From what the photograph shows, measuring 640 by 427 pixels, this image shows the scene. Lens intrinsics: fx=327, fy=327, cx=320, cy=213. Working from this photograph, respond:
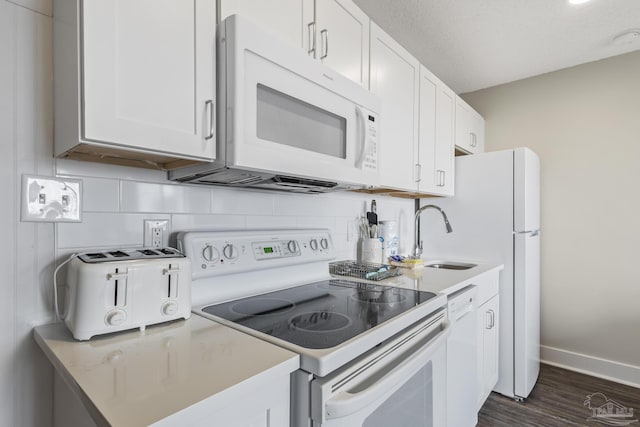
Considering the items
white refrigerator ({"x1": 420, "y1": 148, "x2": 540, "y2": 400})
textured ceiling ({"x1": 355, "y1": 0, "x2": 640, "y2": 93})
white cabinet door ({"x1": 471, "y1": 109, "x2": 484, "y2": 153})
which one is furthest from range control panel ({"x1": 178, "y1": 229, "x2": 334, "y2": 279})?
white cabinet door ({"x1": 471, "y1": 109, "x2": 484, "y2": 153})

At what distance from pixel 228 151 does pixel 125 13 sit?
386mm

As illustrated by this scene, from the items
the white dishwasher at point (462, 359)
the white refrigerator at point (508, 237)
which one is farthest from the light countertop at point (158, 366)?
the white refrigerator at point (508, 237)

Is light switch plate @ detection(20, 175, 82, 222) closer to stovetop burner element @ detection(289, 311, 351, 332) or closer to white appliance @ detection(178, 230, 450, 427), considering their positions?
white appliance @ detection(178, 230, 450, 427)

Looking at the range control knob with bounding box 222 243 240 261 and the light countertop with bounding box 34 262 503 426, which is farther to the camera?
the range control knob with bounding box 222 243 240 261

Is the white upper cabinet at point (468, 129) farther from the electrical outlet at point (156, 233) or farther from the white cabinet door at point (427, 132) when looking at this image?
the electrical outlet at point (156, 233)

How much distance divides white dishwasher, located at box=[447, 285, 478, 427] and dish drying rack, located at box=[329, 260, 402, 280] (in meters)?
0.31

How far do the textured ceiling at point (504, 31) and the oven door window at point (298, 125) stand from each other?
108 cm

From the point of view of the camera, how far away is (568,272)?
2.65 meters

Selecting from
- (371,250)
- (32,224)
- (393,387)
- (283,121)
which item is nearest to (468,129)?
(371,250)

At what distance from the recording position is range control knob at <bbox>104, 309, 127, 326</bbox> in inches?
31.2

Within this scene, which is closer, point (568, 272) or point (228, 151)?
point (228, 151)

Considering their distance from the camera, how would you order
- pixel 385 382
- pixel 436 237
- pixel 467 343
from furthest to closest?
pixel 436 237, pixel 467 343, pixel 385 382

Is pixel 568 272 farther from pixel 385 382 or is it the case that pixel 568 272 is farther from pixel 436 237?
pixel 385 382

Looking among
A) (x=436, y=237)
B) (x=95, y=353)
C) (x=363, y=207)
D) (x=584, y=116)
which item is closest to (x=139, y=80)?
(x=95, y=353)
